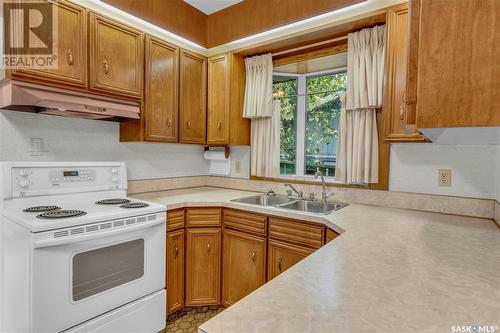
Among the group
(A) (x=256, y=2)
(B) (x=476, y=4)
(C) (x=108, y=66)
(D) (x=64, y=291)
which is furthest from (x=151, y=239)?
(A) (x=256, y=2)

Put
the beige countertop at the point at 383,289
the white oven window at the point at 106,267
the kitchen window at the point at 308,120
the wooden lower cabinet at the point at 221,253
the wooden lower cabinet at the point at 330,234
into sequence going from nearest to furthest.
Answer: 1. the beige countertop at the point at 383,289
2. the white oven window at the point at 106,267
3. the wooden lower cabinet at the point at 330,234
4. the wooden lower cabinet at the point at 221,253
5. the kitchen window at the point at 308,120

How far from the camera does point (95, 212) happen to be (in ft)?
5.44

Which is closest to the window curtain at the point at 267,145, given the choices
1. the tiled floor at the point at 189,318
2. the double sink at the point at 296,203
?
the double sink at the point at 296,203

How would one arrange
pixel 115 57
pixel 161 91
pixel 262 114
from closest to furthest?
pixel 115 57
pixel 161 91
pixel 262 114

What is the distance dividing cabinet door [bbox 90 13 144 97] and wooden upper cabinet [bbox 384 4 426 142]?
188 cm

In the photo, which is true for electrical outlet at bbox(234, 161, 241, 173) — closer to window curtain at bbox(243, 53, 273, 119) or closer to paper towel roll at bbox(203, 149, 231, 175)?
paper towel roll at bbox(203, 149, 231, 175)

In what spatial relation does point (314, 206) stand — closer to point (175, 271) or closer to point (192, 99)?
point (175, 271)

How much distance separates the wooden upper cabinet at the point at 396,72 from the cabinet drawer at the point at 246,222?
108 centimetres

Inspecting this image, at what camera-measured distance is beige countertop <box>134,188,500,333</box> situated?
1.98 ft

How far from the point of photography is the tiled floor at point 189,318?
2.06 metres

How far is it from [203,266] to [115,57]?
179cm

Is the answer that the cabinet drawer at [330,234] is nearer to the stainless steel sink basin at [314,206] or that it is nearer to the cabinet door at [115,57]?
the stainless steel sink basin at [314,206]

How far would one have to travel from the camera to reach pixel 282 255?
2.01 metres

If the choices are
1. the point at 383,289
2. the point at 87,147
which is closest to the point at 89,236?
the point at 87,147
